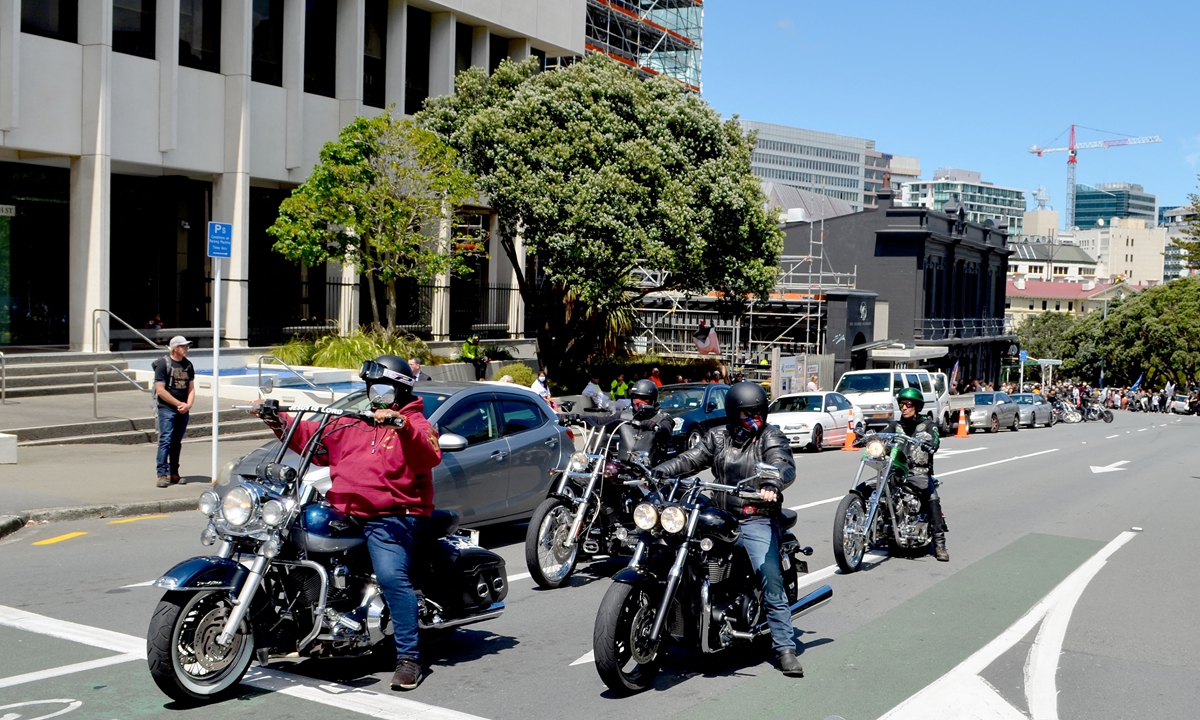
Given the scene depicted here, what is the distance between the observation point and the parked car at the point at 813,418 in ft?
84.3

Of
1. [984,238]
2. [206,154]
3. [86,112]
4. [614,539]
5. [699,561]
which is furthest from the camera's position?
[984,238]

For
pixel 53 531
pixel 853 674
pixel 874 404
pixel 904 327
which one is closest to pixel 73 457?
pixel 53 531

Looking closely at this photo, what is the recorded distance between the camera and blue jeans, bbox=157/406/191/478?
44.4 ft

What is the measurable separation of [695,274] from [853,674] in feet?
73.3

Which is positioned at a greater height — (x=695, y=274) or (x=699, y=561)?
(x=695, y=274)

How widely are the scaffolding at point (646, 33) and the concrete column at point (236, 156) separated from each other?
24.7 metres

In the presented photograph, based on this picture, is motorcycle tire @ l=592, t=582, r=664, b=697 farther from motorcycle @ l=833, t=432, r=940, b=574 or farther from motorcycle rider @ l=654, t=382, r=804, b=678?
motorcycle @ l=833, t=432, r=940, b=574

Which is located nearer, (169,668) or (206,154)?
(169,668)

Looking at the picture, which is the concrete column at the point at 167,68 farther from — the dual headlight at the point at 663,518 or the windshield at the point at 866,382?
the dual headlight at the point at 663,518

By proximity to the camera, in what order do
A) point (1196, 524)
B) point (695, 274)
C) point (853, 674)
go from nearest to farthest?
1. point (853, 674)
2. point (1196, 524)
3. point (695, 274)

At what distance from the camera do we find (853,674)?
7.03 metres

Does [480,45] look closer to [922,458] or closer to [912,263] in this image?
[922,458]

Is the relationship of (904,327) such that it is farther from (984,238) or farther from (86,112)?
(86,112)

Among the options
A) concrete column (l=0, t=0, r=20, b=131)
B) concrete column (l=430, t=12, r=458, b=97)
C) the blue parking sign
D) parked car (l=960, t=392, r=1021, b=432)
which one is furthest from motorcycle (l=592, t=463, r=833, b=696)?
parked car (l=960, t=392, r=1021, b=432)
